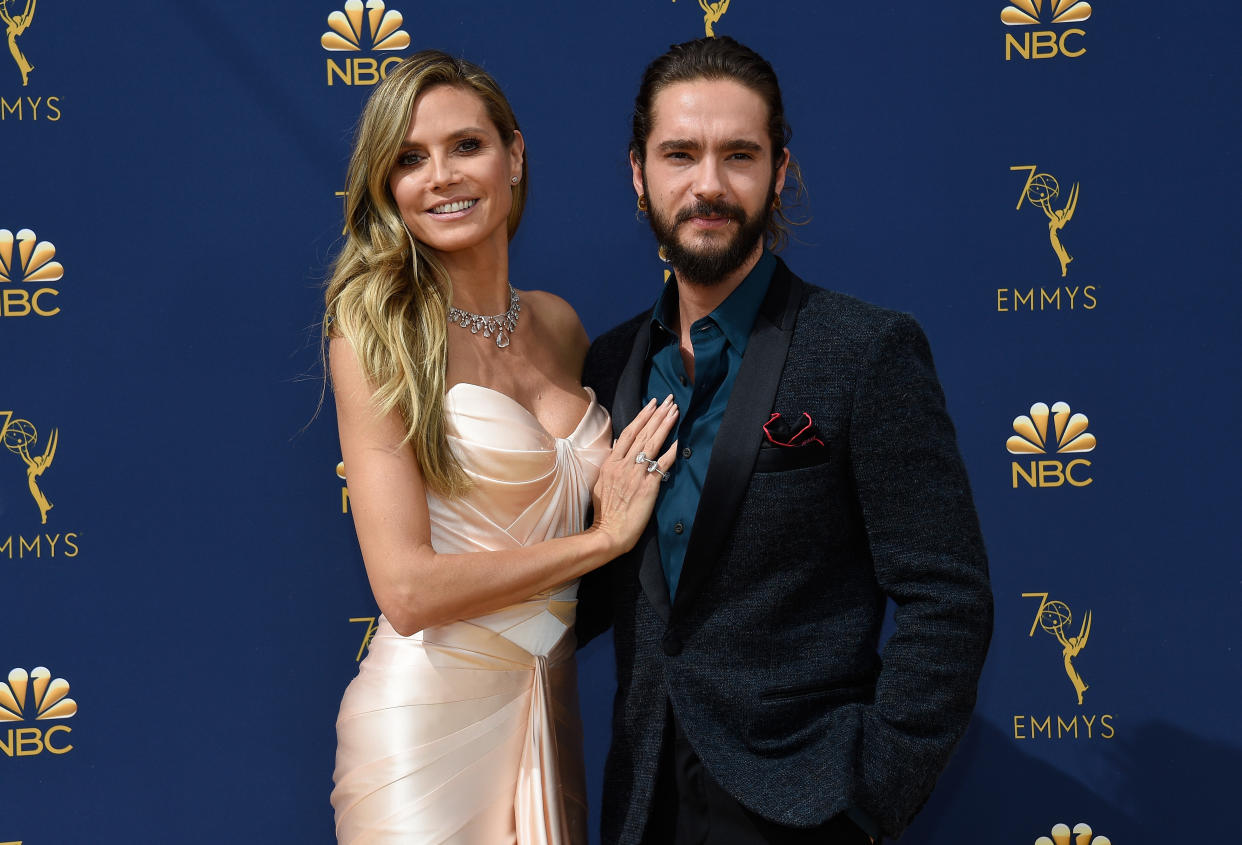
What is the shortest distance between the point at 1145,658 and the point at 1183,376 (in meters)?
0.73

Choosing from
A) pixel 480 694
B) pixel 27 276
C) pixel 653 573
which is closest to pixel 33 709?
pixel 27 276

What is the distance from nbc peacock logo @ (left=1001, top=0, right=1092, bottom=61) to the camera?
279 cm

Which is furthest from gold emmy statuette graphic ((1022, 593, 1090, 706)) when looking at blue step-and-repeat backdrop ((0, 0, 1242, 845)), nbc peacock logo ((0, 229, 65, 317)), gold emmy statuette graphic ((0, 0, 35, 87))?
gold emmy statuette graphic ((0, 0, 35, 87))

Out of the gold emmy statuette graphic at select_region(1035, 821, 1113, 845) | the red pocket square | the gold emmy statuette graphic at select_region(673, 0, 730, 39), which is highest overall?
the gold emmy statuette graphic at select_region(673, 0, 730, 39)

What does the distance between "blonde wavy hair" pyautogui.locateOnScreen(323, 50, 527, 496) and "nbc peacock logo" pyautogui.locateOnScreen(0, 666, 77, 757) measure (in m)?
1.32

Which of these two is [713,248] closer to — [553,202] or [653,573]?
[653,573]

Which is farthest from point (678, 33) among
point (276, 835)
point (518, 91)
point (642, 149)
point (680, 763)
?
point (276, 835)

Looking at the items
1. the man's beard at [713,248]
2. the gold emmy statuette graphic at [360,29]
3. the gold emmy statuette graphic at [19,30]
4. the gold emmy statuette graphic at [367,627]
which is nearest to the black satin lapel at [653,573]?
the man's beard at [713,248]

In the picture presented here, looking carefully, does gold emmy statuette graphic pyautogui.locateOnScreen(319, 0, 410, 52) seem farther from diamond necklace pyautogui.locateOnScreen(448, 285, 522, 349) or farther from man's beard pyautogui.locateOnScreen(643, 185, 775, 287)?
man's beard pyautogui.locateOnScreen(643, 185, 775, 287)

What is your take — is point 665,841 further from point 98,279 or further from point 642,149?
point 98,279

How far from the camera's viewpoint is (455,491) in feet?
6.79

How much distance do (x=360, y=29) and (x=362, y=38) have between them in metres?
0.02

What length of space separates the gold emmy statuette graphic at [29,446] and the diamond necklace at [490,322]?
124 cm

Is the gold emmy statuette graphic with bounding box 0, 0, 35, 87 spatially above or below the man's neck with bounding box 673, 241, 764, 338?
above
